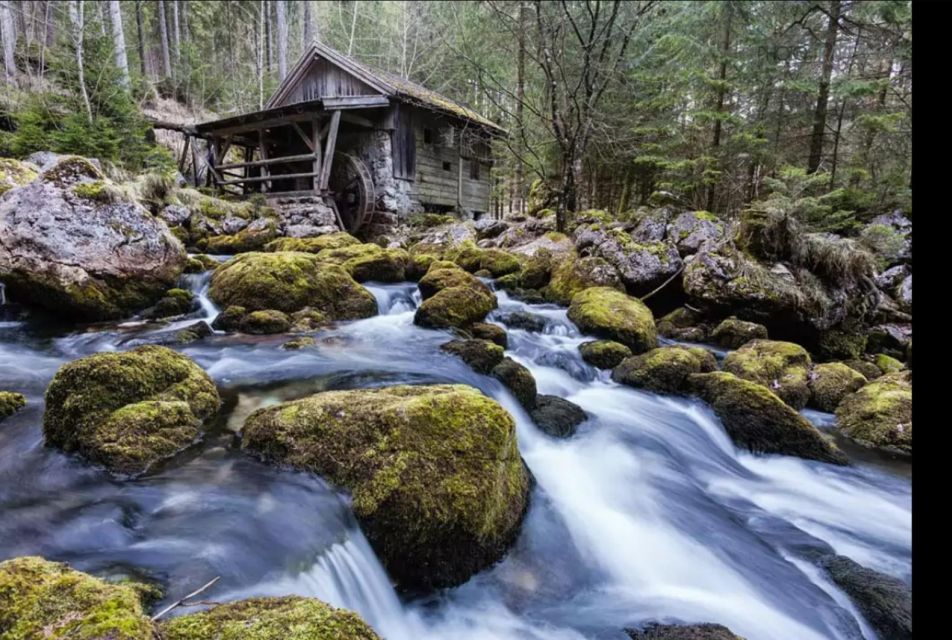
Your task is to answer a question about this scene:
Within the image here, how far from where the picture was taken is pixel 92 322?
21.4 ft

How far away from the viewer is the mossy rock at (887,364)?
7271 millimetres

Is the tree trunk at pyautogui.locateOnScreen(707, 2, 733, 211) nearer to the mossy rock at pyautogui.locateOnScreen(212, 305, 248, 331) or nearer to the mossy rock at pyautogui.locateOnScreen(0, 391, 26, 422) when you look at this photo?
the mossy rock at pyautogui.locateOnScreen(212, 305, 248, 331)

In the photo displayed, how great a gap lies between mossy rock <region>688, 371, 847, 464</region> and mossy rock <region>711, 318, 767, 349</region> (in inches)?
96.0

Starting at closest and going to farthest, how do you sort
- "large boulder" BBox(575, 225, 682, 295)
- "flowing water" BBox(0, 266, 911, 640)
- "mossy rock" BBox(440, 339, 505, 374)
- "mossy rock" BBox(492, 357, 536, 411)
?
1. "flowing water" BBox(0, 266, 911, 640)
2. "mossy rock" BBox(492, 357, 536, 411)
3. "mossy rock" BBox(440, 339, 505, 374)
4. "large boulder" BBox(575, 225, 682, 295)

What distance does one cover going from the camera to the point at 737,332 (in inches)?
311

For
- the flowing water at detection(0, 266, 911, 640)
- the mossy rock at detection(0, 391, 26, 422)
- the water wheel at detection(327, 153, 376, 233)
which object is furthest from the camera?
the water wheel at detection(327, 153, 376, 233)

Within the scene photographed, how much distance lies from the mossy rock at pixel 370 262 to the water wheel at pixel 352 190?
5.39 metres

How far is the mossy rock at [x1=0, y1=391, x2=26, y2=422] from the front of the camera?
3705mm

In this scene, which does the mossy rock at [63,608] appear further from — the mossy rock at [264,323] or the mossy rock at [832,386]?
the mossy rock at [832,386]

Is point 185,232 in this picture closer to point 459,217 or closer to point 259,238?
point 259,238

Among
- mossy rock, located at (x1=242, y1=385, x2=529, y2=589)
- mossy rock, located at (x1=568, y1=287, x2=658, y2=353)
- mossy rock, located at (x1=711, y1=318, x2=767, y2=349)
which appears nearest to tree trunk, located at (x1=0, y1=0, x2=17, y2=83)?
mossy rock, located at (x1=568, y1=287, x2=658, y2=353)

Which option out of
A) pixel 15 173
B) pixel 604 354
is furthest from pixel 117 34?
pixel 604 354

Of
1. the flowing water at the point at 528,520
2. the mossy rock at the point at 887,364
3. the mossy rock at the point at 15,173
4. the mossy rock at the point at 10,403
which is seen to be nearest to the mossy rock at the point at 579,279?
the flowing water at the point at 528,520

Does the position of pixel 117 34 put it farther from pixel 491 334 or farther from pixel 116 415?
pixel 116 415
